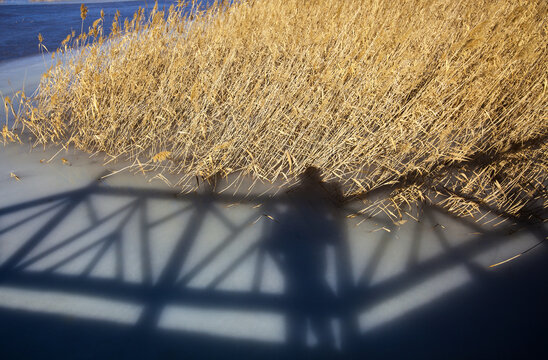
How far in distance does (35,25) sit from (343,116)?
26.8 feet

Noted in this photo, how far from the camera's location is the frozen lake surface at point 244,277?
1.59 meters

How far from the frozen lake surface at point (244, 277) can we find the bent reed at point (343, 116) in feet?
0.88

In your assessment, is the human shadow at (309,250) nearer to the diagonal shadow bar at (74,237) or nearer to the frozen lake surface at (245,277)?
the frozen lake surface at (245,277)

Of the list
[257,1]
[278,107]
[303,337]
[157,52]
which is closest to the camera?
[303,337]

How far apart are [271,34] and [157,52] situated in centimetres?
126

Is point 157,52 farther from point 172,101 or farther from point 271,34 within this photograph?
point 271,34

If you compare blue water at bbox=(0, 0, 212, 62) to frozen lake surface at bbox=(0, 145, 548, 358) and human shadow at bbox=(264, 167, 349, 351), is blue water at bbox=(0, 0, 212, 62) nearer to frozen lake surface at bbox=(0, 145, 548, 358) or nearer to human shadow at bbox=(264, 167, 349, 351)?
frozen lake surface at bbox=(0, 145, 548, 358)

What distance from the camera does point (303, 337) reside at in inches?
63.4

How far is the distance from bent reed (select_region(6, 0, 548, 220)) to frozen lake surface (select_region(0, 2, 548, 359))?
27 centimetres

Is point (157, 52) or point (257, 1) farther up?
point (257, 1)

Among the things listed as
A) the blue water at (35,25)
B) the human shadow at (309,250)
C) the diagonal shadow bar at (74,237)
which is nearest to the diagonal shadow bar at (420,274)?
the human shadow at (309,250)

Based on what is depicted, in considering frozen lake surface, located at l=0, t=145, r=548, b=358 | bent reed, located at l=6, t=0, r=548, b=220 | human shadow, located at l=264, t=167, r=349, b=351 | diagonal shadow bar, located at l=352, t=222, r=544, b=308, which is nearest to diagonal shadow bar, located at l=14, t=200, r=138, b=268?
frozen lake surface, located at l=0, t=145, r=548, b=358

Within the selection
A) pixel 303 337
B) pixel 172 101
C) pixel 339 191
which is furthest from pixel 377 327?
pixel 172 101

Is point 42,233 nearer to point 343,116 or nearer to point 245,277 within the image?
point 245,277
